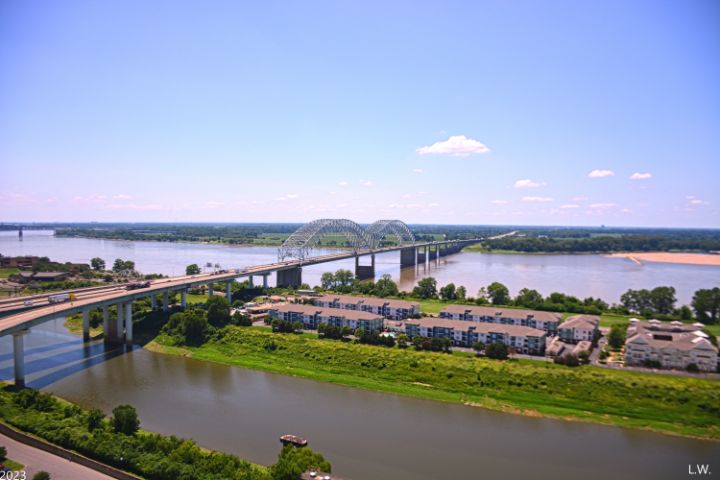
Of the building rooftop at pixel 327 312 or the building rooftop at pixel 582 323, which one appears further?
the building rooftop at pixel 327 312

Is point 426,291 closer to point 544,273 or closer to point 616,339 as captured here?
point 616,339

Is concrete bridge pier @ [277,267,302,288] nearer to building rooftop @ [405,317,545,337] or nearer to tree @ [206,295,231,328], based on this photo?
tree @ [206,295,231,328]

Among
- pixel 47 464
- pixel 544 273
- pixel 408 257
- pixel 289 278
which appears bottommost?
pixel 47 464

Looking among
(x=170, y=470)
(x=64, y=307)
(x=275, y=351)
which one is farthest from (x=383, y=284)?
(x=170, y=470)

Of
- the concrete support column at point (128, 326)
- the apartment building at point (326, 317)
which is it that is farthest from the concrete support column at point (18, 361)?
the apartment building at point (326, 317)

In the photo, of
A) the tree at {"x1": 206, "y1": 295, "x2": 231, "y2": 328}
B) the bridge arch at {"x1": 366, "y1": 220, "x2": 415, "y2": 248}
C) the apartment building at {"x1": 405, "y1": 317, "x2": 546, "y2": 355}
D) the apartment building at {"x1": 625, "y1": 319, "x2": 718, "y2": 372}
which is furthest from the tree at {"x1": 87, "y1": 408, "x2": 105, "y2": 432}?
the bridge arch at {"x1": 366, "y1": 220, "x2": 415, "y2": 248}

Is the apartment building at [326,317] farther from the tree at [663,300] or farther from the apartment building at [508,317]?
the tree at [663,300]

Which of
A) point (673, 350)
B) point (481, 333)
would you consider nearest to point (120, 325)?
point (481, 333)
